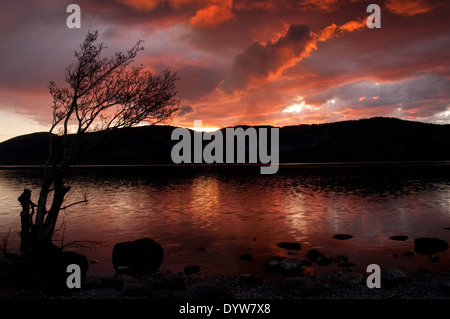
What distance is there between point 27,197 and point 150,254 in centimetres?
814

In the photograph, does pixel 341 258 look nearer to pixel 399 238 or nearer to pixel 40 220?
pixel 399 238

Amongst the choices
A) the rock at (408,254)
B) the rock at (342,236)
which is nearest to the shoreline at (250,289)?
the rock at (408,254)

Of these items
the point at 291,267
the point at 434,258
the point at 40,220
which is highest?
the point at 40,220

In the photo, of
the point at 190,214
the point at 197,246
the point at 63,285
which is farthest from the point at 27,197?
the point at 190,214

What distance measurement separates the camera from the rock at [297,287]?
49.9ft

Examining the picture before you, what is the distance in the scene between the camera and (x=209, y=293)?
1449 centimetres

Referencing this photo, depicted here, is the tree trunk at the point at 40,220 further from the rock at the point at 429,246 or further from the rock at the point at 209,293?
the rock at the point at 429,246

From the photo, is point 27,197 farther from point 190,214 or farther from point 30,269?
point 190,214

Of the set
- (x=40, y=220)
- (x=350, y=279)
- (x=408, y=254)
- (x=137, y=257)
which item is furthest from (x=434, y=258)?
(x=40, y=220)

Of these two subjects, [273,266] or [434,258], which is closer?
[273,266]

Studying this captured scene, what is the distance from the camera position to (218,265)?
74.3 ft

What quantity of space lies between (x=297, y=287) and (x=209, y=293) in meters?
3.98

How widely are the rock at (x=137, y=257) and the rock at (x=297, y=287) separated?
9.17 metres
